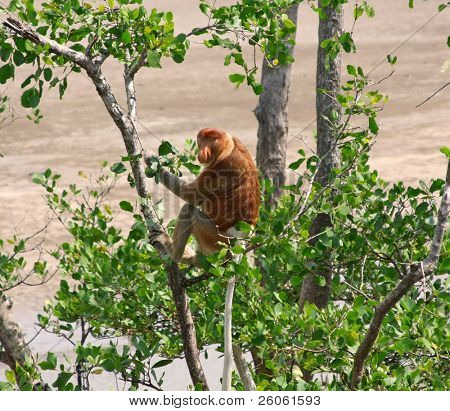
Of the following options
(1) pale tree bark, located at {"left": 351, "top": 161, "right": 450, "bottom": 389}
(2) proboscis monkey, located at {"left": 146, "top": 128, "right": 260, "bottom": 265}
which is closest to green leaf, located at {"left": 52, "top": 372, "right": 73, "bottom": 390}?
(2) proboscis monkey, located at {"left": 146, "top": 128, "right": 260, "bottom": 265}

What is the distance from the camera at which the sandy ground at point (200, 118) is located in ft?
42.3

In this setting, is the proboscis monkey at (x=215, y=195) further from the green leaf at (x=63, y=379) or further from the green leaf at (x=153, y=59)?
the green leaf at (x=153, y=59)

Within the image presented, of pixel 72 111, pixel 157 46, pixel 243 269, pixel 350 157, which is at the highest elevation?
pixel 157 46

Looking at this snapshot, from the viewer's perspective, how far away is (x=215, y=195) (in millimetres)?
5316

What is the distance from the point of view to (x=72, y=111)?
18.1 m

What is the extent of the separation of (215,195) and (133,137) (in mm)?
1172

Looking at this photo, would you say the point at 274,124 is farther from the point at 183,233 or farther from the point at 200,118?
the point at 200,118

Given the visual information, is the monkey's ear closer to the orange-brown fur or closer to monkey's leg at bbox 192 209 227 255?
the orange-brown fur

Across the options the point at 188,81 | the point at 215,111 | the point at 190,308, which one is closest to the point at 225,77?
the point at 188,81

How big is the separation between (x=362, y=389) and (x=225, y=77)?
1614 centimetres

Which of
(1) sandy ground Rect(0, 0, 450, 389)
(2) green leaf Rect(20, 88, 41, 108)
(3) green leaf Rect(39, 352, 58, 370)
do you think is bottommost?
(1) sandy ground Rect(0, 0, 450, 389)

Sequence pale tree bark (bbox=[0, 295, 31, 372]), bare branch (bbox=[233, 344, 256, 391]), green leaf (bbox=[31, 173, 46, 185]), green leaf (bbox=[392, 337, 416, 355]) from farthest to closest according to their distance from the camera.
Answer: green leaf (bbox=[31, 173, 46, 185]), pale tree bark (bbox=[0, 295, 31, 372]), bare branch (bbox=[233, 344, 256, 391]), green leaf (bbox=[392, 337, 416, 355])

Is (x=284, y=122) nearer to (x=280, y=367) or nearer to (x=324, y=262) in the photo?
(x=324, y=262)

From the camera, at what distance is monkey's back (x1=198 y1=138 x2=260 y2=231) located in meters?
5.14
